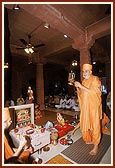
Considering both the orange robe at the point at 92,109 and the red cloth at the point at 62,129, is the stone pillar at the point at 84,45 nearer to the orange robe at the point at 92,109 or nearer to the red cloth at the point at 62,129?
the orange robe at the point at 92,109

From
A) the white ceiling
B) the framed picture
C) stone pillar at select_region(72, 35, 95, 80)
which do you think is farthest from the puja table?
stone pillar at select_region(72, 35, 95, 80)

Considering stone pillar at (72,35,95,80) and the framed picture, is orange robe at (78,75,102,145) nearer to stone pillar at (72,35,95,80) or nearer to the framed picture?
the framed picture

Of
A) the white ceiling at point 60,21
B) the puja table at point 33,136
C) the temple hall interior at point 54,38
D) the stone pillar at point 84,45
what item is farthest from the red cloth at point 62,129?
the white ceiling at point 60,21

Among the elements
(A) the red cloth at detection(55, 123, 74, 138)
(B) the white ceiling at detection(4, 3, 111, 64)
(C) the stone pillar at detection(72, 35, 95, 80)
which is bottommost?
(A) the red cloth at detection(55, 123, 74, 138)

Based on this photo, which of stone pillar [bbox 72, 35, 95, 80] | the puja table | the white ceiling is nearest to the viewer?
the puja table

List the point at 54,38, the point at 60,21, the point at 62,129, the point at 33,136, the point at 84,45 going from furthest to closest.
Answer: the point at 54,38 < the point at 84,45 < the point at 62,129 < the point at 60,21 < the point at 33,136

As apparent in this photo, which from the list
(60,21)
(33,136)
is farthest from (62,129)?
(60,21)

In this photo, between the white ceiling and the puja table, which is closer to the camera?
the puja table

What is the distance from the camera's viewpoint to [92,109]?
2.97m

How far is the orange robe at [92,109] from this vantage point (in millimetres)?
2902

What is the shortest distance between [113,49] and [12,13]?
331cm

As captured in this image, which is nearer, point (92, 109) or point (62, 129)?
point (92, 109)

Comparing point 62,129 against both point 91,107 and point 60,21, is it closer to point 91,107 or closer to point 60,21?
point 91,107

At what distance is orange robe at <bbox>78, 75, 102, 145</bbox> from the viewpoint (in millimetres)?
2902
